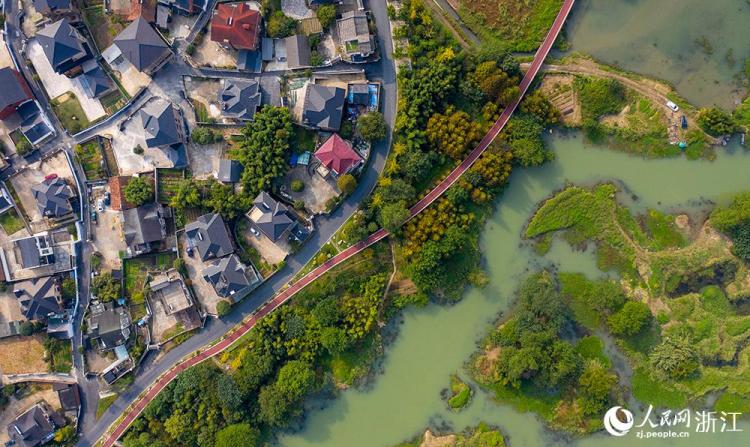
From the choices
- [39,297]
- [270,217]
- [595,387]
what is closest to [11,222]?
[39,297]

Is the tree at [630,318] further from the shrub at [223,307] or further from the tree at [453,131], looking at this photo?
the shrub at [223,307]

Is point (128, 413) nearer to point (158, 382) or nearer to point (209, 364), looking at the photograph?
point (158, 382)

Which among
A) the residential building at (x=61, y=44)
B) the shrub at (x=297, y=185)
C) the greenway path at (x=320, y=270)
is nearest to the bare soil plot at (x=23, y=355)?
the greenway path at (x=320, y=270)

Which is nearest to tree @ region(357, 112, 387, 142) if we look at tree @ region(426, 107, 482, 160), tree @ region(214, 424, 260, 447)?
tree @ region(426, 107, 482, 160)

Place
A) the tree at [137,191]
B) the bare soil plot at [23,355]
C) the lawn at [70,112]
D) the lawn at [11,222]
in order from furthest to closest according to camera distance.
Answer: the bare soil plot at [23,355] < the lawn at [11,222] < the lawn at [70,112] < the tree at [137,191]

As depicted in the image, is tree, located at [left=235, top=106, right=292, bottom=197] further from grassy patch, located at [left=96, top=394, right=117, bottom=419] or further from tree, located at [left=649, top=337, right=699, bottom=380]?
tree, located at [left=649, top=337, right=699, bottom=380]

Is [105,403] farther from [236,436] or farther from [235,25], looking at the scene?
[235,25]

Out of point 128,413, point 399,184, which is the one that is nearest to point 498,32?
point 399,184
